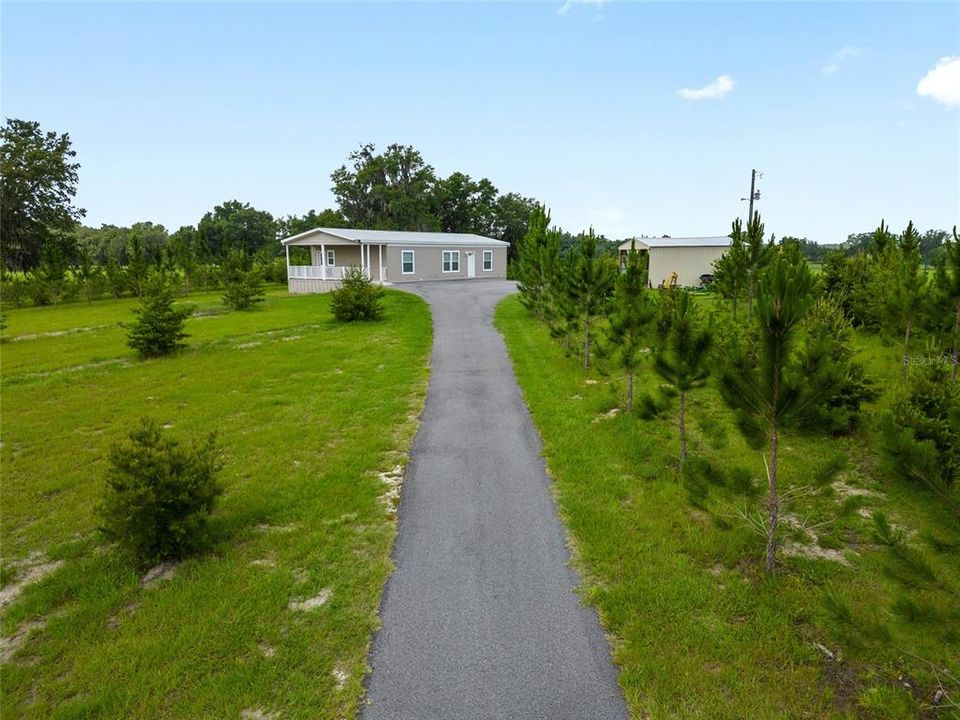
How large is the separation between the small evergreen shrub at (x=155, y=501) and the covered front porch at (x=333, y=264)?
26.6 metres

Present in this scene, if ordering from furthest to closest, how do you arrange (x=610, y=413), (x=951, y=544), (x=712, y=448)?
1. (x=610, y=413)
2. (x=712, y=448)
3. (x=951, y=544)

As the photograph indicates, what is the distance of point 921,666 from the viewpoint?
3514 mm

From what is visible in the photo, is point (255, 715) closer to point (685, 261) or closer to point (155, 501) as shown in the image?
point (155, 501)

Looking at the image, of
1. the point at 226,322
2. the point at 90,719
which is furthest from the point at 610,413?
the point at 226,322

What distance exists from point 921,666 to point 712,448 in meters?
4.18

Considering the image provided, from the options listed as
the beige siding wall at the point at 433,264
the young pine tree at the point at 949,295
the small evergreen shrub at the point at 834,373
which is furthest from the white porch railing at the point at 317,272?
the young pine tree at the point at 949,295

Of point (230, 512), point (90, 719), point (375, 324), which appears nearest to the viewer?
point (90, 719)

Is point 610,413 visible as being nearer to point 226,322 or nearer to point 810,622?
point 810,622

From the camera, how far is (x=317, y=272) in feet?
107

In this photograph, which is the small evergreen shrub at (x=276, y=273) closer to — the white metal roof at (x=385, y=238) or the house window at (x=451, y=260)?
the white metal roof at (x=385, y=238)

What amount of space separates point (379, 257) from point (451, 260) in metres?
A: 6.85

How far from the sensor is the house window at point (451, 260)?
122 feet

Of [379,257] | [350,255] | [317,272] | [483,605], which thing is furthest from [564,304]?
[350,255]
